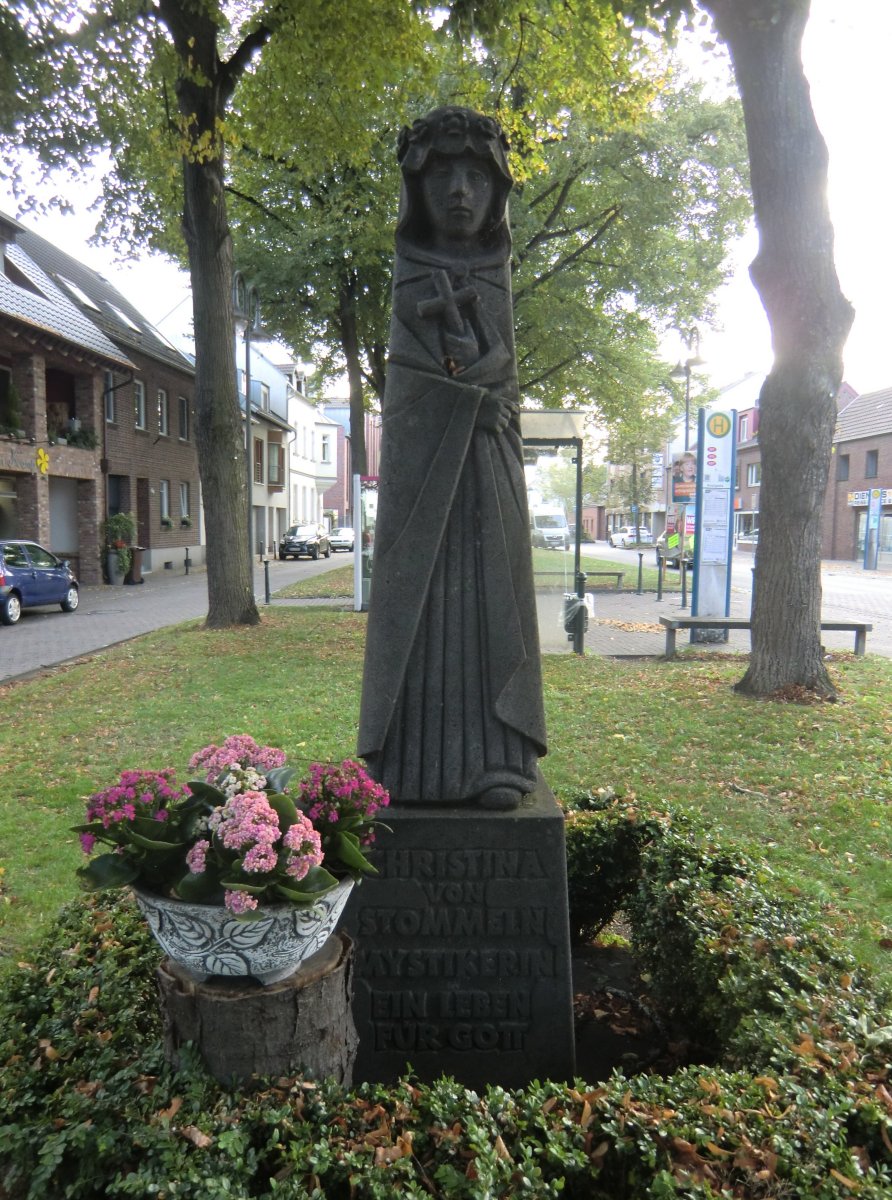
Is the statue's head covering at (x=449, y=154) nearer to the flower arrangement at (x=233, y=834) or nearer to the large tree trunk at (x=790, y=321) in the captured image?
the flower arrangement at (x=233, y=834)

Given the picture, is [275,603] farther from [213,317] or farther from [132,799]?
[132,799]

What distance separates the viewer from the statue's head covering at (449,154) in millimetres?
2896

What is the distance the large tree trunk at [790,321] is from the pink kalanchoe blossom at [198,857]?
24.6 ft

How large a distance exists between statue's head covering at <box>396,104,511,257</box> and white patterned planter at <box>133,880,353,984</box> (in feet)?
7.14

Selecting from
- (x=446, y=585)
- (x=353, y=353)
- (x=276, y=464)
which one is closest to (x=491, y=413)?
(x=446, y=585)

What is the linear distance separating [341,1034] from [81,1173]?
0.70m

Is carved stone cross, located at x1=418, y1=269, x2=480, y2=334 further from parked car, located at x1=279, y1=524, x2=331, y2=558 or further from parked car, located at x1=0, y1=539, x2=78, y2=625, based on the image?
parked car, located at x1=279, y1=524, x2=331, y2=558

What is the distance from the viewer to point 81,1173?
2.03m

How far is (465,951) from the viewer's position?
2955 millimetres

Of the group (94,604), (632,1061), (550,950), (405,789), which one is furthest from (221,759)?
(94,604)

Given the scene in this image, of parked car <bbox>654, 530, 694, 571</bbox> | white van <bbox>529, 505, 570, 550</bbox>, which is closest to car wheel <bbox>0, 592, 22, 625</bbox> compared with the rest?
white van <bbox>529, 505, 570, 550</bbox>

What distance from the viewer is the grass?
487 cm

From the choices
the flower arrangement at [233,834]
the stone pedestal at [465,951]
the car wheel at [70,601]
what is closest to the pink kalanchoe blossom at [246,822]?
the flower arrangement at [233,834]

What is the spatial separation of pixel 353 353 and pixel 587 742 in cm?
1477
